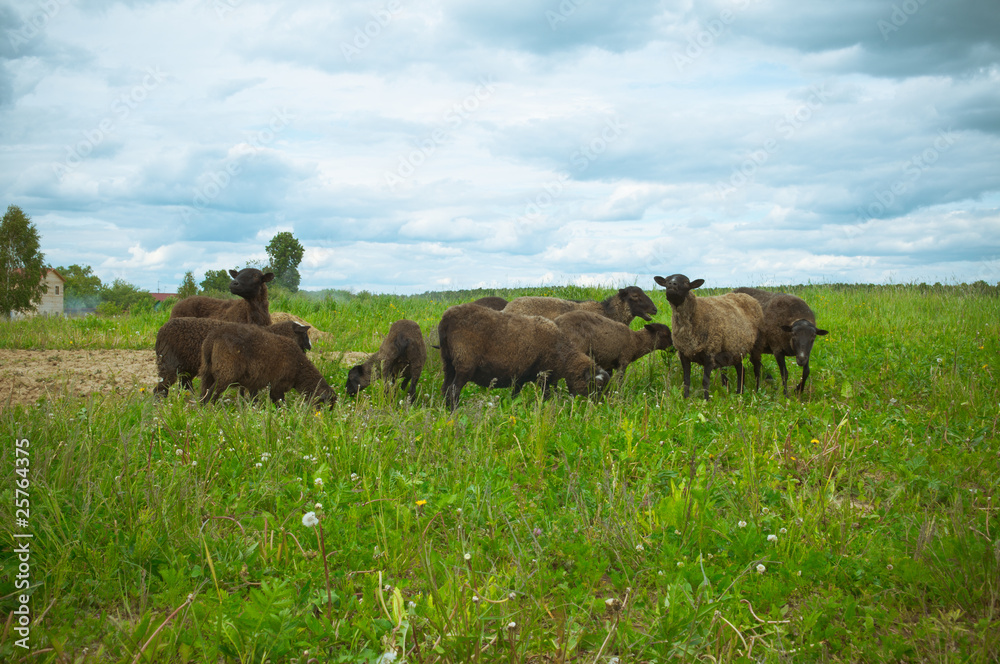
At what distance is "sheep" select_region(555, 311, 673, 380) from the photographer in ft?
30.8

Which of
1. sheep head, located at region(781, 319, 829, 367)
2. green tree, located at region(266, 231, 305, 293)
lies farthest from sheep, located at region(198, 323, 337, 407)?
green tree, located at region(266, 231, 305, 293)

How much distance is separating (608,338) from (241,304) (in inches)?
244

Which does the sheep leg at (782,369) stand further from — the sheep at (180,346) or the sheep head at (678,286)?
the sheep at (180,346)

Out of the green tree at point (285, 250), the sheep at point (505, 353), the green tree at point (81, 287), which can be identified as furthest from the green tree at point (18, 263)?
the sheep at point (505, 353)

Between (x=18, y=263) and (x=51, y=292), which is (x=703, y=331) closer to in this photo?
(x=18, y=263)

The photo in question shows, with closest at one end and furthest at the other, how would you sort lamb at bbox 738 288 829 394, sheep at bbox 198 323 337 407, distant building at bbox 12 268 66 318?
1. sheep at bbox 198 323 337 407
2. lamb at bbox 738 288 829 394
3. distant building at bbox 12 268 66 318

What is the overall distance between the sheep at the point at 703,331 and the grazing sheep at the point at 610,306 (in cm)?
194

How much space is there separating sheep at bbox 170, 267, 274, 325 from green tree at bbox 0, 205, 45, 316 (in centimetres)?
3992

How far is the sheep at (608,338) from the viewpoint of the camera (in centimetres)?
938

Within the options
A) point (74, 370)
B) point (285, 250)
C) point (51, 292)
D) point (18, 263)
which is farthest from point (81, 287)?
point (74, 370)

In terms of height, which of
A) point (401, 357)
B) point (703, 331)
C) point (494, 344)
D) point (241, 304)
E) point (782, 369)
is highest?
point (241, 304)

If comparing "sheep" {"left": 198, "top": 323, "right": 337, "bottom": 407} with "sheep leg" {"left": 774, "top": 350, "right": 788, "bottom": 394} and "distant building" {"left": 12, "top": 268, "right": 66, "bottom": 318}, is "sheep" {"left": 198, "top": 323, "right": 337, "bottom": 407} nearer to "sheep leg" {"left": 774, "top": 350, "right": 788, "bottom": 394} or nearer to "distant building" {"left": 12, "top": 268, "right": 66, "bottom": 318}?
"sheep leg" {"left": 774, "top": 350, "right": 788, "bottom": 394}

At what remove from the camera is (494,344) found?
8.45m

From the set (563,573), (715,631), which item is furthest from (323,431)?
(715,631)
